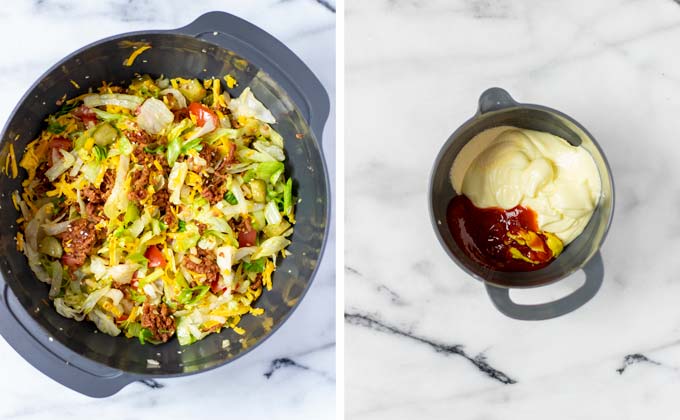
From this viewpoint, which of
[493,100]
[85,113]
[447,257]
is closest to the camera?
[493,100]

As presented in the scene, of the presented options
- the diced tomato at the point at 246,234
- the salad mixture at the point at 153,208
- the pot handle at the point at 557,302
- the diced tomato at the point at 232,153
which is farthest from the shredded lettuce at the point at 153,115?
the pot handle at the point at 557,302

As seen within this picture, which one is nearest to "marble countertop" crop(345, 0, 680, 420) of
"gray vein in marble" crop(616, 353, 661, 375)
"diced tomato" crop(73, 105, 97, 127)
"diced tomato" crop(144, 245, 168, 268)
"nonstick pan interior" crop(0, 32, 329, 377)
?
"gray vein in marble" crop(616, 353, 661, 375)

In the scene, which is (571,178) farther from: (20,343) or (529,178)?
(20,343)

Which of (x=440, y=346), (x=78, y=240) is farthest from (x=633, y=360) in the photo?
(x=78, y=240)

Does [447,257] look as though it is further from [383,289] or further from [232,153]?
[232,153]

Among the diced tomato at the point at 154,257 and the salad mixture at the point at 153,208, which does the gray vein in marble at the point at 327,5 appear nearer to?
the salad mixture at the point at 153,208

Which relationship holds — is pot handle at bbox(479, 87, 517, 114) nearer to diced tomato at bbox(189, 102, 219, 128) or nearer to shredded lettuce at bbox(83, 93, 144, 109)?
diced tomato at bbox(189, 102, 219, 128)
